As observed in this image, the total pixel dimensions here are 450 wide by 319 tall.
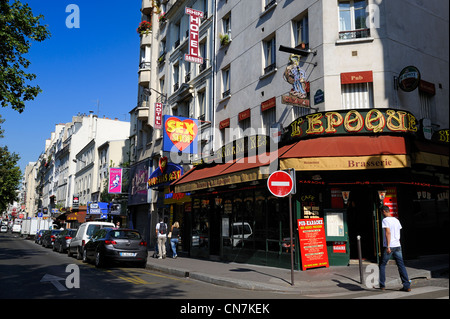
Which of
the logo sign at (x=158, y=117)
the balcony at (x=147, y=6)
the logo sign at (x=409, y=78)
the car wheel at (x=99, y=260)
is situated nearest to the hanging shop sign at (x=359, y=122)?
the logo sign at (x=409, y=78)

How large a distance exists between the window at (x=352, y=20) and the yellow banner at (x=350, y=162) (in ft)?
16.0

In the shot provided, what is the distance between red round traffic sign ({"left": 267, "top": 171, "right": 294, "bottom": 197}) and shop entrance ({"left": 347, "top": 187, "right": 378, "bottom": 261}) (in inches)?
176

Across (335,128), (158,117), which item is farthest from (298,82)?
(158,117)

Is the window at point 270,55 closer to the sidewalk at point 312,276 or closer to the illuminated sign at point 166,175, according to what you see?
the illuminated sign at point 166,175

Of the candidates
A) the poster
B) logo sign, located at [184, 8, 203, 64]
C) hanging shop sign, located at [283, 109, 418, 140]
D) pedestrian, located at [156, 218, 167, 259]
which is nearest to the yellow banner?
hanging shop sign, located at [283, 109, 418, 140]

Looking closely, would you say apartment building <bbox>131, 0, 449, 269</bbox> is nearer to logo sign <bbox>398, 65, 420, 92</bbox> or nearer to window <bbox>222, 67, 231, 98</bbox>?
logo sign <bbox>398, 65, 420, 92</bbox>

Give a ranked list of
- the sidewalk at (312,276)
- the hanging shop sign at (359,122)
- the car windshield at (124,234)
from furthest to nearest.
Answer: the car windshield at (124,234)
the hanging shop sign at (359,122)
the sidewalk at (312,276)

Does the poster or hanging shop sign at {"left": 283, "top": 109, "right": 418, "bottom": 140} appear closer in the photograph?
hanging shop sign at {"left": 283, "top": 109, "right": 418, "bottom": 140}

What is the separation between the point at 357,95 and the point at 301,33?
369 cm

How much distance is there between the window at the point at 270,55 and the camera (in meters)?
16.4

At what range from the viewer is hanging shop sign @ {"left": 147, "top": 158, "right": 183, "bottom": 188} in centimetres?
2139

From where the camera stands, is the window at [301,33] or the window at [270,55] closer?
the window at [301,33]

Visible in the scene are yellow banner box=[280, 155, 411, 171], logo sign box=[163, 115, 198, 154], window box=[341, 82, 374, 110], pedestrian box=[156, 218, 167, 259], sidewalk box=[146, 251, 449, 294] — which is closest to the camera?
sidewalk box=[146, 251, 449, 294]
